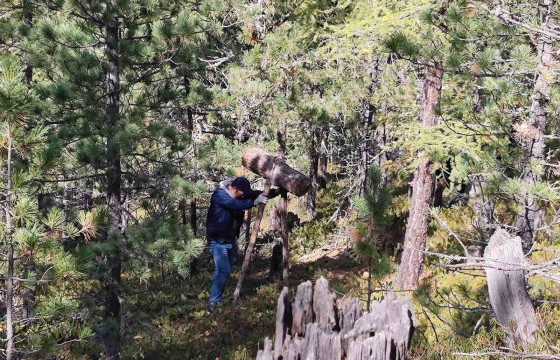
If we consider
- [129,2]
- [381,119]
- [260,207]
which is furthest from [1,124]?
[381,119]

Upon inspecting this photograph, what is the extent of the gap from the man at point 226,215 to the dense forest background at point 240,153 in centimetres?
55

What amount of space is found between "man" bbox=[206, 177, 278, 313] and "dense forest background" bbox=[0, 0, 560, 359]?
0.55 m

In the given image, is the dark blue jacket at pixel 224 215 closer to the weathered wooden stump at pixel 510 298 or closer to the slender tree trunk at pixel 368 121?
the weathered wooden stump at pixel 510 298

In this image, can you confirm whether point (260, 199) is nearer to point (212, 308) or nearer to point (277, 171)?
point (277, 171)

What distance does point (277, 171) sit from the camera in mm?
8633

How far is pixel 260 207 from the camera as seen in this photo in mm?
9055

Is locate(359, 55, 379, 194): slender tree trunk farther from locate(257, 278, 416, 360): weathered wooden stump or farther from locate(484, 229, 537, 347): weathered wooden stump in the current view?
locate(257, 278, 416, 360): weathered wooden stump

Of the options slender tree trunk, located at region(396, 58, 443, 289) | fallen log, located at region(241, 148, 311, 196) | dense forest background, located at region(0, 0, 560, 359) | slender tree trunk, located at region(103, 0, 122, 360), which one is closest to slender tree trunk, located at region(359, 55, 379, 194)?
dense forest background, located at region(0, 0, 560, 359)

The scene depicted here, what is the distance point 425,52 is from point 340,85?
6928 millimetres

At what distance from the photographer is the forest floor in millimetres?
8758

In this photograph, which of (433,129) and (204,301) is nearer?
(433,129)

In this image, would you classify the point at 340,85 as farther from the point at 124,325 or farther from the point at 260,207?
the point at 124,325

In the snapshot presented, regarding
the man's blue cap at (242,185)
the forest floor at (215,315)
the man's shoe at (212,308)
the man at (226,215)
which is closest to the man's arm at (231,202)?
the man at (226,215)

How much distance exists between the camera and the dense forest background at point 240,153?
16.0 ft
